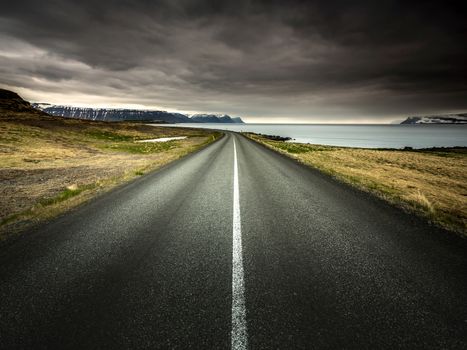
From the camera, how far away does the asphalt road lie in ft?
9.24

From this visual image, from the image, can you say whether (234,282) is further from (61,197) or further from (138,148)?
(138,148)

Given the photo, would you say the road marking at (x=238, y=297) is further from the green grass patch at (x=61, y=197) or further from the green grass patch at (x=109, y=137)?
the green grass patch at (x=109, y=137)

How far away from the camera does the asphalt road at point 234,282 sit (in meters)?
2.82

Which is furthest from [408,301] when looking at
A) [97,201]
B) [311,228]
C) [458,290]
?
[97,201]

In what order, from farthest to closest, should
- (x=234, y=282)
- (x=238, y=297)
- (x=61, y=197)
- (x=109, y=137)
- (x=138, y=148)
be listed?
(x=109, y=137)
(x=138, y=148)
(x=61, y=197)
(x=234, y=282)
(x=238, y=297)

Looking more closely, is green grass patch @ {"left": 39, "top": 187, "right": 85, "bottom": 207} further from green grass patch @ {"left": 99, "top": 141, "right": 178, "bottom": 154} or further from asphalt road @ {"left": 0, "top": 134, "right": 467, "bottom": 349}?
green grass patch @ {"left": 99, "top": 141, "right": 178, "bottom": 154}

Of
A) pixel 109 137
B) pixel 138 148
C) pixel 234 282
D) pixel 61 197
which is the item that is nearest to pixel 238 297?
pixel 234 282

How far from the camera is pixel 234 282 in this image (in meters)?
3.81

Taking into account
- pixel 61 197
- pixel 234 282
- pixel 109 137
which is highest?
pixel 234 282

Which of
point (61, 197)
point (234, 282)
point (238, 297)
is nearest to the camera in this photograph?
point (238, 297)

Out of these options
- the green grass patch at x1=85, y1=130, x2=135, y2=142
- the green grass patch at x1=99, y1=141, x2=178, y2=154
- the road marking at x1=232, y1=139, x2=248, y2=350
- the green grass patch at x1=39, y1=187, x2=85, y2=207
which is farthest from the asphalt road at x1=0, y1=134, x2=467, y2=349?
the green grass patch at x1=85, y1=130, x2=135, y2=142

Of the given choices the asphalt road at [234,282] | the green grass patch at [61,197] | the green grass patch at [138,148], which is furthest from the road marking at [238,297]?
the green grass patch at [138,148]

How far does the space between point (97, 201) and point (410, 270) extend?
876 centimetres

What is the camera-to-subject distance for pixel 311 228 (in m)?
6.02
